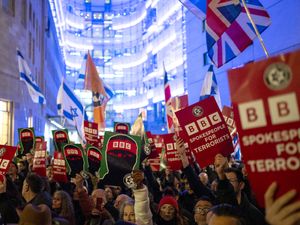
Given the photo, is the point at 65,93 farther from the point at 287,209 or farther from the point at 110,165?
the point at 287,209

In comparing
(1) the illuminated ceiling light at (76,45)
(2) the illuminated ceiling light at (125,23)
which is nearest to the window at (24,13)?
(2) the illuminated ceiling light at (125,23)

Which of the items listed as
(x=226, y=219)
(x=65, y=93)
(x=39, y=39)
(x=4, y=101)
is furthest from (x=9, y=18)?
(x=226, y=219)

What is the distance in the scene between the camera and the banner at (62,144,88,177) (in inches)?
306

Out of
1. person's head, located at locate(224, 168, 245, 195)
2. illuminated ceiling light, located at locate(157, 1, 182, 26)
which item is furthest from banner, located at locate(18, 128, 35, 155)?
illuminated ceiling light, located at locate(157, 1, 182, 26)

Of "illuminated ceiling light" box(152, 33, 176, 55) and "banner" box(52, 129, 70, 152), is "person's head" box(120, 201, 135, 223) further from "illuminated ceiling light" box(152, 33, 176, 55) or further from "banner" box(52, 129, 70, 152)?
"illuminated ceiling light" box(152, 33, 176, 55)

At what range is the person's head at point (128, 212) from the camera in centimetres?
496

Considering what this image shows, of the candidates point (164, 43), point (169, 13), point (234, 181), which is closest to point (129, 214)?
point (234, 181)

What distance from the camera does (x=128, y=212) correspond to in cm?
499

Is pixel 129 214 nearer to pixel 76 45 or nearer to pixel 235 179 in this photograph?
pixel 235 179

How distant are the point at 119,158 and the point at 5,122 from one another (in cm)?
1643

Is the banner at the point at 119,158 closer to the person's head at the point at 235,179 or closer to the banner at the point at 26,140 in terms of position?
the person's head at the point at 235,179

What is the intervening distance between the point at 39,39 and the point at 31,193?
3032 centimetres

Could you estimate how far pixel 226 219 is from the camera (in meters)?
2.95

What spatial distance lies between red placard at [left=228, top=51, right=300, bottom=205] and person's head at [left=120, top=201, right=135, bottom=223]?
3.00m
